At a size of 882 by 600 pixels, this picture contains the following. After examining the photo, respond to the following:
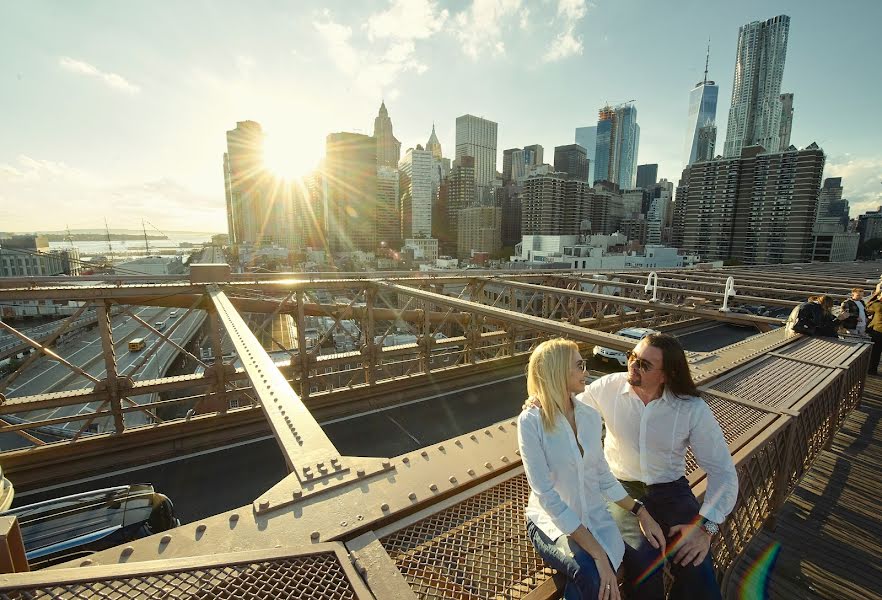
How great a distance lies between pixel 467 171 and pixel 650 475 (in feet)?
526

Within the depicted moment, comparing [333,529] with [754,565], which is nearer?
[333,529]

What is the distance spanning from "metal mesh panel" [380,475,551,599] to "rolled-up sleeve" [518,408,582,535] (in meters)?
0.32

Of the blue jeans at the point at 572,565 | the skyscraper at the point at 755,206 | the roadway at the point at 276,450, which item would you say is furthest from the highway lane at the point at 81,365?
the skyscraper at the point at 755,206

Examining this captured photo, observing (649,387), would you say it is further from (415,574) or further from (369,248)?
(369,248)

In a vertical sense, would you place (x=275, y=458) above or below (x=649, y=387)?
below

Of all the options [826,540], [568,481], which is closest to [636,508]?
[568,481]

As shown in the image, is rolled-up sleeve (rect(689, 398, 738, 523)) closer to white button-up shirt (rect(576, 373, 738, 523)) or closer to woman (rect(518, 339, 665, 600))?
white button-up shirt (rect(576, 373, 738, 523))

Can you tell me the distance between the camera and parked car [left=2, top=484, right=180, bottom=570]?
16.7ft

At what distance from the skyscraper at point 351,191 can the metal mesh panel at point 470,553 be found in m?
149

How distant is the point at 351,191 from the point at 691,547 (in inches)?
6632

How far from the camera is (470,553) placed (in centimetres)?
237

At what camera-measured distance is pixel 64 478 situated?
7.18 meters

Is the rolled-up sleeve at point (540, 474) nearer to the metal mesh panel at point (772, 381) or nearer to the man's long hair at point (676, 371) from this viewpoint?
the man's long hair at point (676, 371)

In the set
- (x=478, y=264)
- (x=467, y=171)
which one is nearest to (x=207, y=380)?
(x=478, y=264)
